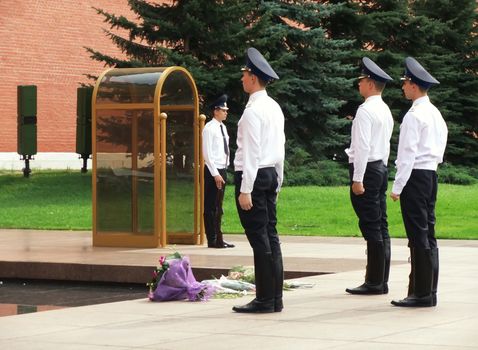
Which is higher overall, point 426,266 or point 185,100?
point 185,100

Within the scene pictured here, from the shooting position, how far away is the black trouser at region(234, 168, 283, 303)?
9742mm

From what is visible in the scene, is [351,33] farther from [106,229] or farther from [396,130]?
[106,229]

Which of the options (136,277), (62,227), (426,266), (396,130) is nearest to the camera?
(426,266)

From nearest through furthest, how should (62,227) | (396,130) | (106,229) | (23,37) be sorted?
(106,229) < (62,227) < (396,130) < (23,37)

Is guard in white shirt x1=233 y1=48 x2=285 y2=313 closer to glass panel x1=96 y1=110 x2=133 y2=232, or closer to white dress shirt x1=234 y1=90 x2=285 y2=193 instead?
white dress shirt x1=234 y1=90 x2=285 y2=193

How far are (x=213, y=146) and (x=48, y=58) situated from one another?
24.7 meters

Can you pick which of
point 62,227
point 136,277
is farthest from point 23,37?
point 136,277

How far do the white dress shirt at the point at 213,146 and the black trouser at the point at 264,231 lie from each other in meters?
6.16

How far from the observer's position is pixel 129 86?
53.7 feet

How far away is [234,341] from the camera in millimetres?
8445

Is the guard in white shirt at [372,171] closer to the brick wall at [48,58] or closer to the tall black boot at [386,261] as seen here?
the tall black boot at [386,261]

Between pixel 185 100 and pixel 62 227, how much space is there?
17.3 ft

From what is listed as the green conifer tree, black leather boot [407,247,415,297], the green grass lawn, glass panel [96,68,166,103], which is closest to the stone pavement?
black leather boot [407,247,415,297]

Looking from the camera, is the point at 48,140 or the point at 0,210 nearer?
the point at 0,210
